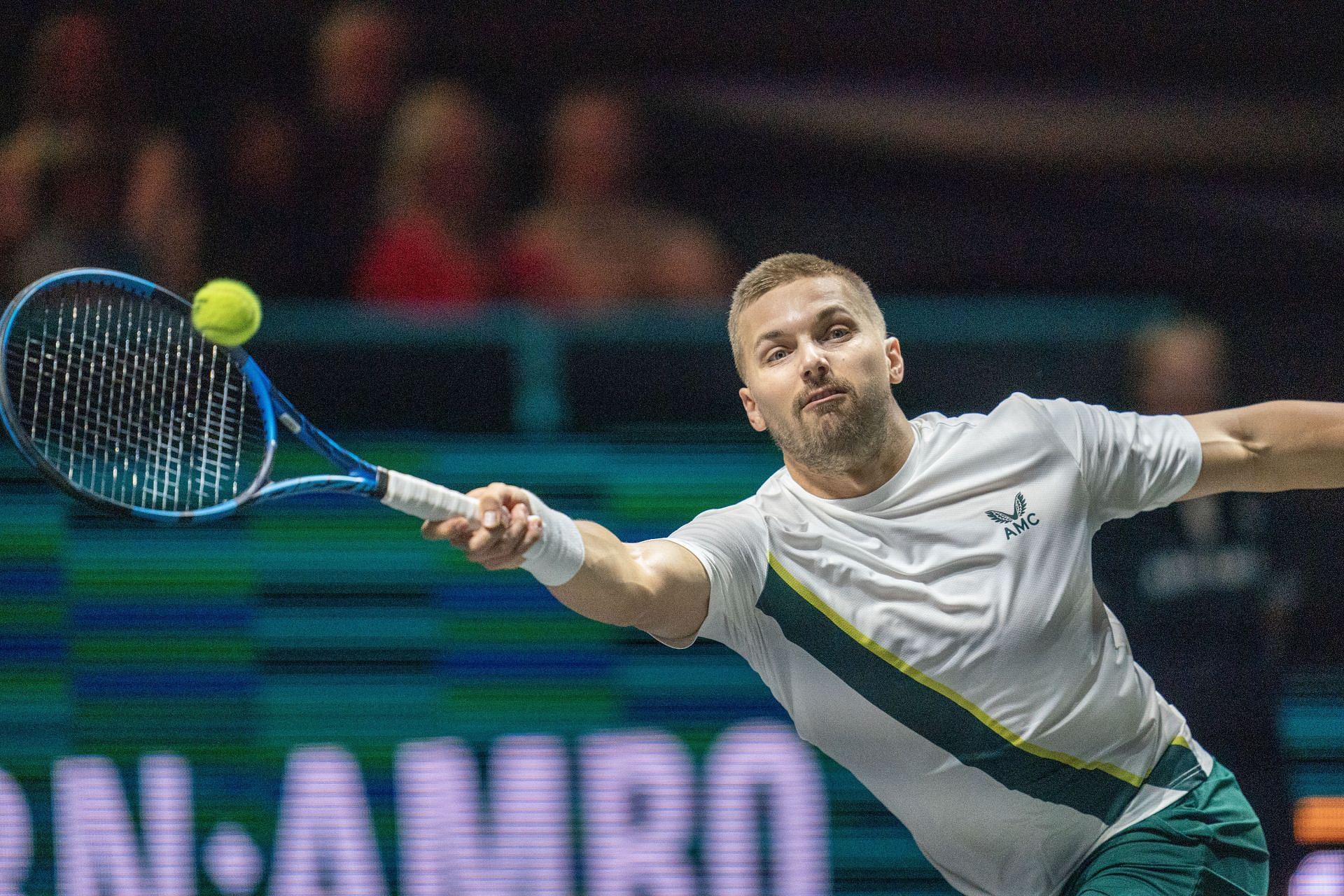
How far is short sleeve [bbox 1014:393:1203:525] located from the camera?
9.68 feet

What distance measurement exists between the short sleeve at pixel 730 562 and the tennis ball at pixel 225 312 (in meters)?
0.83

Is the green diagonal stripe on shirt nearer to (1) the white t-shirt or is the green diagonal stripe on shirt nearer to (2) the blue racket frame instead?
(1) the white t-shirt

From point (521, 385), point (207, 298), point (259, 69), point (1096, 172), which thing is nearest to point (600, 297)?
point (521, 385)

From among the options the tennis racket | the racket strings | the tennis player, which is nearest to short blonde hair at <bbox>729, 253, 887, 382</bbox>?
the tennis player

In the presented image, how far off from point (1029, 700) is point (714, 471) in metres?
1.61

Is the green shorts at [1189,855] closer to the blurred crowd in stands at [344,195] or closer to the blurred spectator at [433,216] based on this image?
the blurred crowd in stands at [344,195]

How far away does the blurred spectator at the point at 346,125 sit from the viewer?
507 cm

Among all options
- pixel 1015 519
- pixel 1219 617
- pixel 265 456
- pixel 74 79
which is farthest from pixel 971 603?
pixel 74 79

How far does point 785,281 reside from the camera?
9.74 ft

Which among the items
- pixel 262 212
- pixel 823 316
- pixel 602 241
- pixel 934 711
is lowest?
pixel 934 711

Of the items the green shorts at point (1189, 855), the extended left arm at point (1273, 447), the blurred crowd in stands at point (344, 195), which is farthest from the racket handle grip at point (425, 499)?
the blurred crowd in stands at point (344, 195)

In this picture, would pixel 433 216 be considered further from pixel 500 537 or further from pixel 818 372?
pixel 500 537

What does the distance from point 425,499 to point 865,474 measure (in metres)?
0.88

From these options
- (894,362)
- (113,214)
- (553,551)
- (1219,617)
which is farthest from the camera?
(113,214)
